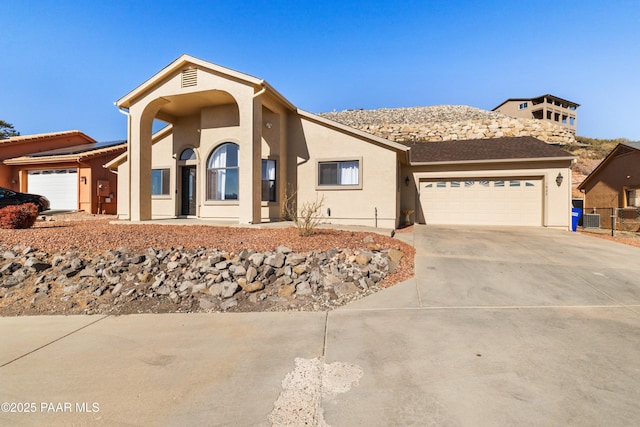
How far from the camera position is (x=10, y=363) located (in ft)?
9.92

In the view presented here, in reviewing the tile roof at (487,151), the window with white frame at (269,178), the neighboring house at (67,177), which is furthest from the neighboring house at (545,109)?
the neighboring house at (67,177)

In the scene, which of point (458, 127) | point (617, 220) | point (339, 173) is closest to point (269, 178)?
point (339, 173)

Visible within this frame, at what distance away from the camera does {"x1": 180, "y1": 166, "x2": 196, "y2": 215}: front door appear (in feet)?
42.2

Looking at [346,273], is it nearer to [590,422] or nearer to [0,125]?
[590,422]

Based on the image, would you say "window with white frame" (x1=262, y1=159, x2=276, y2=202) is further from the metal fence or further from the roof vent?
the metal fence

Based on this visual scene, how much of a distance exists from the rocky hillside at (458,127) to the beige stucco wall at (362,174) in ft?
50.9

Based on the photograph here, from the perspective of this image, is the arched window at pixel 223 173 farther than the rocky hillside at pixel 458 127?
No

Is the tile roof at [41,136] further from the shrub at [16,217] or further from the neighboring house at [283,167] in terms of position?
the shrub at [16,217]

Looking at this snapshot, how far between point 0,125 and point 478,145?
→ 48.5m

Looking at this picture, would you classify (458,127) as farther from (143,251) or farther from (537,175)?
(143,251)

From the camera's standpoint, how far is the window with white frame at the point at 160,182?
1320 cm

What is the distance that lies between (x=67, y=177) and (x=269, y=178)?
47.8 feet

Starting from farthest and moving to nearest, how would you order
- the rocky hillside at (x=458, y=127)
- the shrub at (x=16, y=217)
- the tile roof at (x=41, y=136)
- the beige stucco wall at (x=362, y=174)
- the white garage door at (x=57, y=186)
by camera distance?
1. the rocky hillside at (x=458, y=127)
2. the tile roof at (x=41, y=136)
3. the white garage door at (x=57, y=186)
4. the beige stucco wall at (x=362, y=174)
5. the shrub at (x=16, y=217)

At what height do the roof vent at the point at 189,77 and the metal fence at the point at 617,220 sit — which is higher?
the roof vent at the point at 189,77
